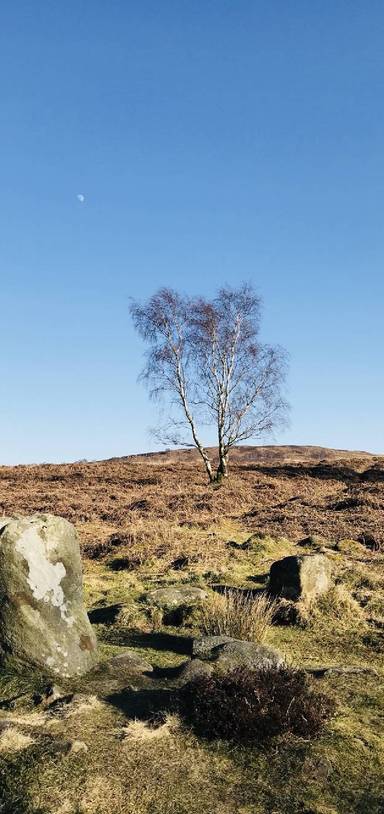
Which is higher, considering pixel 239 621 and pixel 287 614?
pixel 239 621

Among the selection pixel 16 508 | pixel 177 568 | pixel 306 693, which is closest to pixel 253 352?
pixel 16 508

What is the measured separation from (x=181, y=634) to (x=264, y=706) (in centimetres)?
445

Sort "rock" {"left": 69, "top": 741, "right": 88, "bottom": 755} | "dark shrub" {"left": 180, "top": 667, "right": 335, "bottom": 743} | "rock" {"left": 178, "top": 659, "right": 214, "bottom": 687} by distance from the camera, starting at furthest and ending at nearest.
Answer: "rock" {"left": 178, "top": 659, "right": 214, "bottom": 687} → "dark shrub" {"left": 180, "top": 667, "right": 335, "bottom": 743} → "rock" {"left": 69, "top": 741, "right": 88, "bottom": 755}

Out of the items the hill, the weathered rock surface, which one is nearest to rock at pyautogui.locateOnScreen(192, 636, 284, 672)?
the weathered rock surface

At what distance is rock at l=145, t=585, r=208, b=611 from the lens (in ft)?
39.9

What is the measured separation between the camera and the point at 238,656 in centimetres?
819

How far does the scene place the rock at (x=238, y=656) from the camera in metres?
7.90

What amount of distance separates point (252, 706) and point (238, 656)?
5.88ft

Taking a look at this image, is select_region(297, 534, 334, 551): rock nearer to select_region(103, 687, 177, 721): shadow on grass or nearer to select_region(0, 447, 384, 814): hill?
select_region(0, 447, 384, 814): hill

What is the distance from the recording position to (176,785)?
5375 millimetres

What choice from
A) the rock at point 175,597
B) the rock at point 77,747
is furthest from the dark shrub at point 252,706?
the rock at point 175,597

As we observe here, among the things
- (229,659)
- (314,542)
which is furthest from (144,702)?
(314,542)

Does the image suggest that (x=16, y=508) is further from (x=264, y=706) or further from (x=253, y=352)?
(x=264, y=706)

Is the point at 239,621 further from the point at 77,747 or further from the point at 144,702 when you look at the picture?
the point at 77,747
